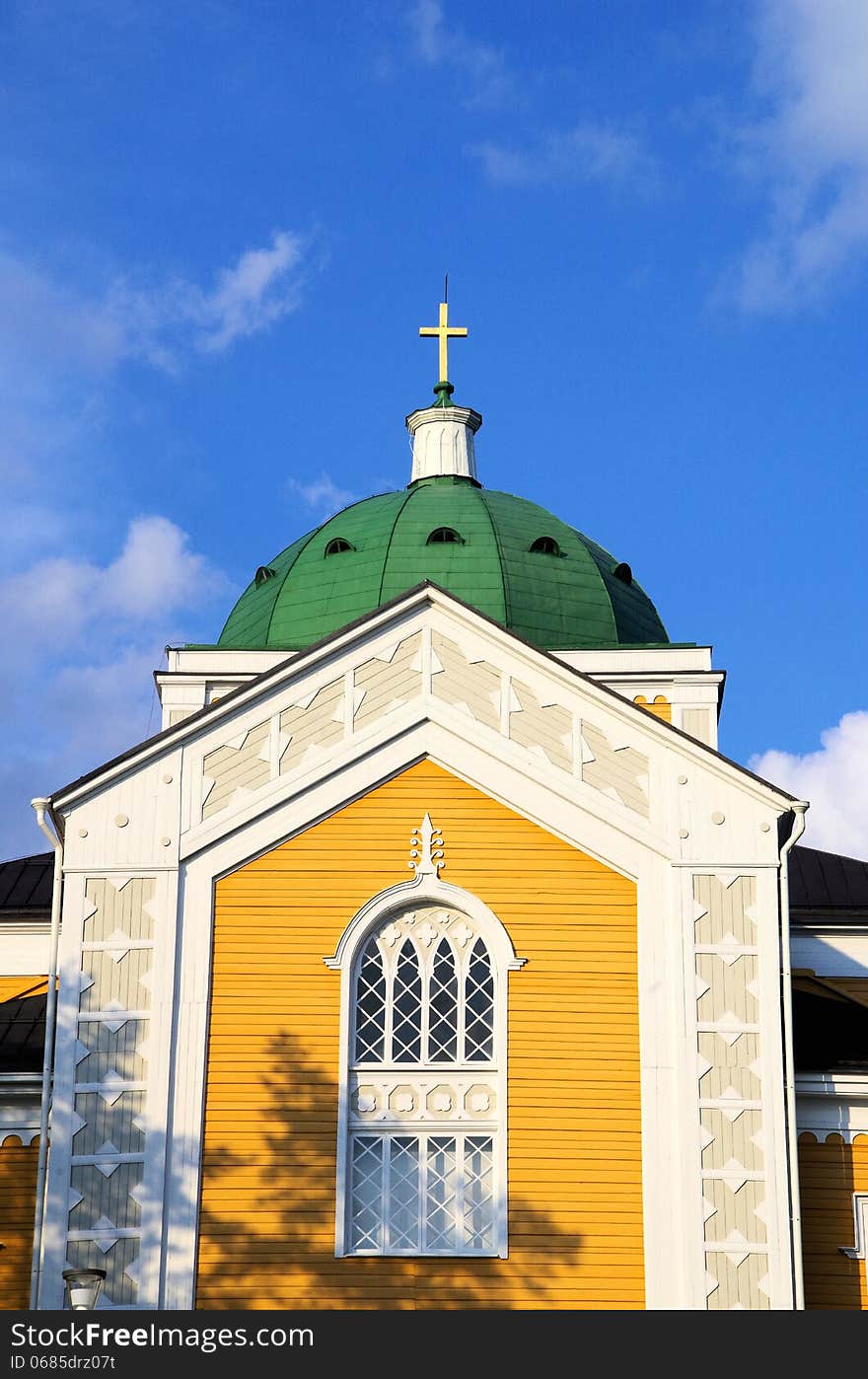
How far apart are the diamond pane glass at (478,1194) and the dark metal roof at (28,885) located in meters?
10.1

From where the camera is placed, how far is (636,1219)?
19812 mm

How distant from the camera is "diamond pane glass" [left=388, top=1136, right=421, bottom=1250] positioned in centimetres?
1989

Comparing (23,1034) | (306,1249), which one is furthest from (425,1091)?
(23,1034)

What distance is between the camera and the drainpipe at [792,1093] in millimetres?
19562

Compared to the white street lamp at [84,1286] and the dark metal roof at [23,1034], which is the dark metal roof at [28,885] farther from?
the white street lamp at [84,1286]

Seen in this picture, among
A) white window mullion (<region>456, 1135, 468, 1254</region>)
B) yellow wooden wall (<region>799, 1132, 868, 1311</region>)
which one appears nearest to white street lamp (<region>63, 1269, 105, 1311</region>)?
white window mullion (<region>456, 1135, 468, 1254</region>)

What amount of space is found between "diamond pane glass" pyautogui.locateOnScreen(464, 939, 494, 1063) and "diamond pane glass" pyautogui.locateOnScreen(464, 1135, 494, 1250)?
3.09ft

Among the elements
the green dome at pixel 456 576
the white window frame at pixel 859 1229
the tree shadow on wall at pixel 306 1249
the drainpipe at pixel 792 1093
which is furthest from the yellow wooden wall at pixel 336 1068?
the green dome at pixel 456 576

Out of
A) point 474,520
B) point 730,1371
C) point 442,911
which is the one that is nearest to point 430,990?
point 442,911

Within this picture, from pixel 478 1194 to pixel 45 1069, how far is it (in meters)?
4.89

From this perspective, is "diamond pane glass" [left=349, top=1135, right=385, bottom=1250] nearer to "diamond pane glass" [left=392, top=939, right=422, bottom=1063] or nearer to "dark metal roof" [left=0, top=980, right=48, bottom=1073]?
"diamond pane glass" [left=392, top=939, right=422, bottom=1063]

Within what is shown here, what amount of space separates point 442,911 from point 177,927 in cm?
299

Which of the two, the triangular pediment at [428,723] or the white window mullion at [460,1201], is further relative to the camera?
the triangular pediment at [428,723]

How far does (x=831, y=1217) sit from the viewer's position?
20.9m
